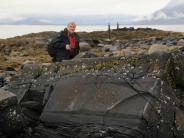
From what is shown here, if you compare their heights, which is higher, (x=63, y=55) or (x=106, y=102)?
(x=63, y=55)

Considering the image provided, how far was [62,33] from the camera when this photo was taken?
12.0 metres

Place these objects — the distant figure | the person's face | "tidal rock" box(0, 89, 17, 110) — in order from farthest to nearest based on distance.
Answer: the distant figure → the person's face → "tidal rock" box(0, 89, 17, 110)

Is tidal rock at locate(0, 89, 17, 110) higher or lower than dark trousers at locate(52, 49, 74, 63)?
lower

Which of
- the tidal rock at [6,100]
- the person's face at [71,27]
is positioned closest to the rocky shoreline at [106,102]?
the tidal rock at [6,100]

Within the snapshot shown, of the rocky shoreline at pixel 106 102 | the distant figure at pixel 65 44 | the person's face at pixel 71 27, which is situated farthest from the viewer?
the distant figure at pixel 65 44

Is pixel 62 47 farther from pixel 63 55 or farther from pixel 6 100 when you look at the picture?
pixel 6 100

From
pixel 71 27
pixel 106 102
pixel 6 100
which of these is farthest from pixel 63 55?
pixel 106 102

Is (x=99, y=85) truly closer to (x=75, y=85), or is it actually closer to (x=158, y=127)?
(x=75, y=85)

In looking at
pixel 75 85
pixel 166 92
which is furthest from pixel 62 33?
pixel 166 92

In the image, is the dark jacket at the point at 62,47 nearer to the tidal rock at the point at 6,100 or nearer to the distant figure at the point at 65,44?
the distant figure at the point at 65,44

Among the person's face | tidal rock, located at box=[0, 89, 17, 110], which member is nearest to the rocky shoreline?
tidal rock, located at box=[0, 89, 17, 110]

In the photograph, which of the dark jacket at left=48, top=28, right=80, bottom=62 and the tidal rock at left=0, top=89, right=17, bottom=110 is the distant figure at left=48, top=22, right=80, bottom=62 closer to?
the dark jacket at left=48, top=28, right=80, bottom=62

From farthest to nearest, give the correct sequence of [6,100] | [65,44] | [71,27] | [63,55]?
1. [63,55]
2. [65,44]
3. [71,27]
4. [6,100]

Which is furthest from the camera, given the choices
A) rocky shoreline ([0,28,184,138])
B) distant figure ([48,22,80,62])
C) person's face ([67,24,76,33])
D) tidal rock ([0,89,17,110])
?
distant figure ([48,22,80,62])
